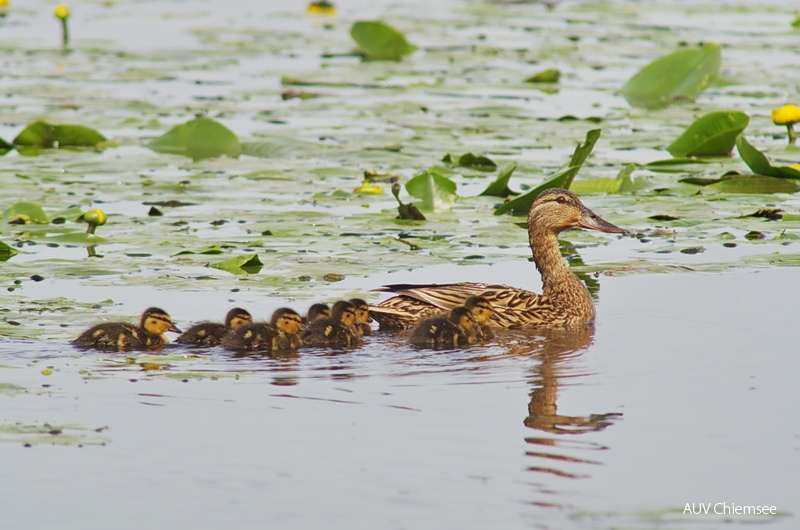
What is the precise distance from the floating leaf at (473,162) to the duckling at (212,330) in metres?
5.01

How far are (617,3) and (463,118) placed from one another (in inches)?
536

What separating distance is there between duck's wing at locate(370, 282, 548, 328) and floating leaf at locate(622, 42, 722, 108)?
6965 mm

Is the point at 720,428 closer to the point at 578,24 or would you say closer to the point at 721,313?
the point at 721,313

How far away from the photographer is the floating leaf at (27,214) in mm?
10289

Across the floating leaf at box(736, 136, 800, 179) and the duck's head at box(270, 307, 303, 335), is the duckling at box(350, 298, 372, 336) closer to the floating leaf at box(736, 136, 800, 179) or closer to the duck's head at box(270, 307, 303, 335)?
the duck's head at box(270, 307, 303, 335)

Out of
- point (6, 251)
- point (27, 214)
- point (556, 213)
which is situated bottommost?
point (6, 251)

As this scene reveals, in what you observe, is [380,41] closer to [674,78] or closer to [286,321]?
[674,78]

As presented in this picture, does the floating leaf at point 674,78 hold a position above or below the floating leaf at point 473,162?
above

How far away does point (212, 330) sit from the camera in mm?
7645

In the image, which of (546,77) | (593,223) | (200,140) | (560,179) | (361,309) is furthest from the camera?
(546,77)

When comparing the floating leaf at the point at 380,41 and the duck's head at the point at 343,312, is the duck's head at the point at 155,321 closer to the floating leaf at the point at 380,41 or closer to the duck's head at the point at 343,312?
the duck's head at the point at 343,312

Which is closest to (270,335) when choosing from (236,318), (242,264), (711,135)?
(236,318)

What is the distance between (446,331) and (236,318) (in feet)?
3.79

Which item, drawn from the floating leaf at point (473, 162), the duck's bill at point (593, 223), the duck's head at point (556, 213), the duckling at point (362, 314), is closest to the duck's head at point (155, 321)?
the duckling at point (362, 314)
